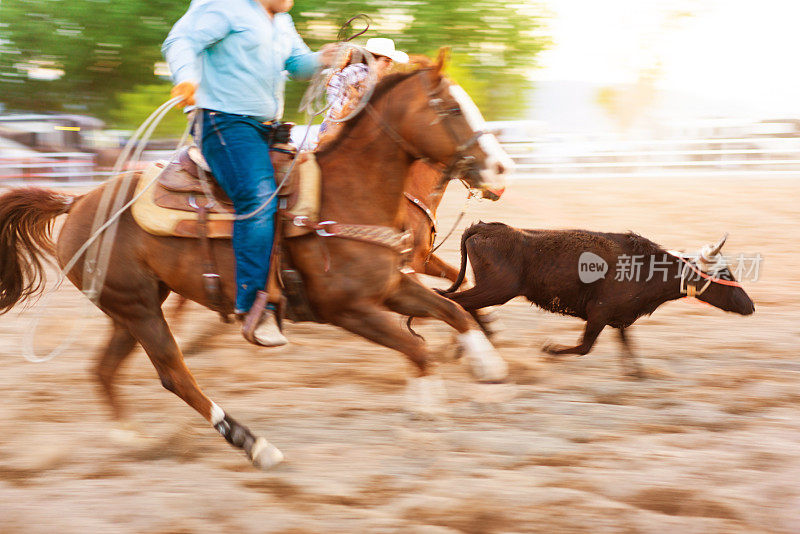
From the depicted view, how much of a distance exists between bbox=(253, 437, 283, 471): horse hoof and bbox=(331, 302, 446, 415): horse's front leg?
701 mm

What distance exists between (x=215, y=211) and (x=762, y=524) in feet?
9.44

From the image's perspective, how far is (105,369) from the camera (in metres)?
4.52

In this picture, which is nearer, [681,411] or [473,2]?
[681,411]

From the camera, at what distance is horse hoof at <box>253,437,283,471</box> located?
3.92 metres

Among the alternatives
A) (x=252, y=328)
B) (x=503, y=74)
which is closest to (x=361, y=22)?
(x=503, y=74)

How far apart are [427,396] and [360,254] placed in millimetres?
788

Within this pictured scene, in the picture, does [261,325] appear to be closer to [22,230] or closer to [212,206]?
[212,206]

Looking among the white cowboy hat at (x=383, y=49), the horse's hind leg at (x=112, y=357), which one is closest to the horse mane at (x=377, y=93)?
the horse's hind leg at (x=112, y=357)

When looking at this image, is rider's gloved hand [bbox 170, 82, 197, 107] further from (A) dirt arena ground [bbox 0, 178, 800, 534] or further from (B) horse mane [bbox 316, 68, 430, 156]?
(A) dirt arena ground [bbox 0, 178, 800, 534]

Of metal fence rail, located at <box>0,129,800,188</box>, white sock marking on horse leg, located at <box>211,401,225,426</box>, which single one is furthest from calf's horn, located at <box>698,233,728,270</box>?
metal fence rail, located at <box>0,129,800,188</box>

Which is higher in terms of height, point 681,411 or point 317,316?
point 317,316

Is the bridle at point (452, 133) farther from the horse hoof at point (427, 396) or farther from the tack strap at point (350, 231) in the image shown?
the horse hoof at point (427, 396)

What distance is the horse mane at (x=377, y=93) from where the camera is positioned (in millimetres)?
3920

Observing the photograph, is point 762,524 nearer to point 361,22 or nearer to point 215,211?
point 215,211
